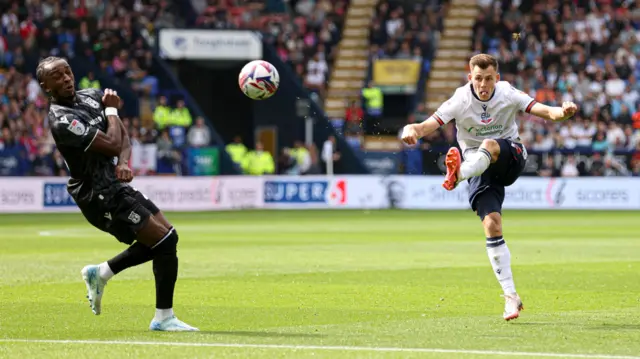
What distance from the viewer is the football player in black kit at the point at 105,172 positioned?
9492mm

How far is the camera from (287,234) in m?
25.1

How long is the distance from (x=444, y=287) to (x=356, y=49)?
3319 cm

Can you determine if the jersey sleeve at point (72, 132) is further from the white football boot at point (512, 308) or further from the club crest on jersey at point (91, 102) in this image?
Result: the white football boot at point (512, 308)

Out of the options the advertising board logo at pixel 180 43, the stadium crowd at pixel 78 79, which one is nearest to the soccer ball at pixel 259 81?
the stadium crowd at pixel 78 79

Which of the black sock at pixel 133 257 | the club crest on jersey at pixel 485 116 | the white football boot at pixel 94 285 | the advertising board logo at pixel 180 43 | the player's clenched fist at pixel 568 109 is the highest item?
the advertising board logo at pixel 180 43

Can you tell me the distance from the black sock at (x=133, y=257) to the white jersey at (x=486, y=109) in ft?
9.14

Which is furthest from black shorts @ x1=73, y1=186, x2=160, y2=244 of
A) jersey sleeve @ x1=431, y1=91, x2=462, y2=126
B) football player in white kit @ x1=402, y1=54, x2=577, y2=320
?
jersey sleeve @ x1=431, y1=91, x2=462, y2=126

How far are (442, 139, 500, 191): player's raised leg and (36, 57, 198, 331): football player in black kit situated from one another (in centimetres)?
231

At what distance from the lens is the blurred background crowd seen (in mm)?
37000

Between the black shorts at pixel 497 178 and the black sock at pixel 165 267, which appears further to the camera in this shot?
the black shorts at pixel 497 178

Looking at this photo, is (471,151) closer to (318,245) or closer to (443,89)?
(318,245)

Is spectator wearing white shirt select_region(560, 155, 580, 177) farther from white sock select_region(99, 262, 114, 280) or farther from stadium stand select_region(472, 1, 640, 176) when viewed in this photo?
white sock select_region(99, 262, 114, 280)

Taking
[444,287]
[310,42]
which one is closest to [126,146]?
[444,287]

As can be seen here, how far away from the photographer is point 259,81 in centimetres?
1334
